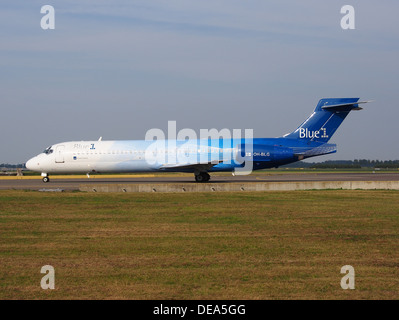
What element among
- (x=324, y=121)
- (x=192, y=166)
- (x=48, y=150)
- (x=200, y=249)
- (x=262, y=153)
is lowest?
(x=200, y=249)

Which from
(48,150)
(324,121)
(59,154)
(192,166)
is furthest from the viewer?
(48,150)

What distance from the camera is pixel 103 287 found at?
9.36 meters

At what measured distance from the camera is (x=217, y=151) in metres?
40.2

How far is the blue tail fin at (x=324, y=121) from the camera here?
41.0 metres

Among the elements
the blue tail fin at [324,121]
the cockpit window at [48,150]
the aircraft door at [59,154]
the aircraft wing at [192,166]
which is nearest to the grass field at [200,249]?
the aircraft wing at [192,166]

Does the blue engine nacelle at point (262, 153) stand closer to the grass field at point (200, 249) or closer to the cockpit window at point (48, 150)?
the cockpit window at point (48, 150)

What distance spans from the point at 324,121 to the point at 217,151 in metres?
8.67

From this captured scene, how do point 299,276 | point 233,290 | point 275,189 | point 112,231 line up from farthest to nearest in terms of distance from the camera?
point 275,189 < point 112,231 < point 299,276 < point 233,290

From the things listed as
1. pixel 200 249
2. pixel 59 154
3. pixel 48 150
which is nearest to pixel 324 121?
pixel 59 154

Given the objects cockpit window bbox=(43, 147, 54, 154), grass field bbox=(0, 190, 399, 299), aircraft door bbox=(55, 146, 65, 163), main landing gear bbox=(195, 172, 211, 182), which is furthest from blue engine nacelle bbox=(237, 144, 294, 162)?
grass field bbox=(0, 190, 399, 299)

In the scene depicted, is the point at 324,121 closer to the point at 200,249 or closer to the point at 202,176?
the point at 202,176

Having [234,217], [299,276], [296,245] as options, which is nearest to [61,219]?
[234,217]
